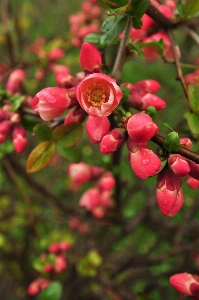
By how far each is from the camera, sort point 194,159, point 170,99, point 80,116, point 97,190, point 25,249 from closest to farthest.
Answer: point 194,159, point 80,116, point 97,190, point 25,249, point 170,99

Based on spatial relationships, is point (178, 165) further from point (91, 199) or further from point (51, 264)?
point (91, 199)

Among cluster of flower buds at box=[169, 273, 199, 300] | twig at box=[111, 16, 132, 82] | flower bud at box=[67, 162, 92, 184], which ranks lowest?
flower bud at box=[67, 162, 92, 184]

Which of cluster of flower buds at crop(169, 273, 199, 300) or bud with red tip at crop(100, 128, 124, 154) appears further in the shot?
cluster of flower buds at crop(169, 273, 199, 300)

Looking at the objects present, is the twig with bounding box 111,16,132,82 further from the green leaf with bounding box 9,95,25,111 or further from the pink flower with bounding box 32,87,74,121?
the green leaf with bounding box 9,95,25,111

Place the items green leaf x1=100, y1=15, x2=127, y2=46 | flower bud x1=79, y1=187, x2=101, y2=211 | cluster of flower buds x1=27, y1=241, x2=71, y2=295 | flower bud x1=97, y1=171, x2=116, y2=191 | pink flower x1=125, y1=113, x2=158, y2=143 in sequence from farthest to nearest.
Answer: flower bud x1=79, y1=187, x2=101, y2=211 < flower bud x1=97, y1=171, x2=116, y2=191 < cluster of flower buds x1=27, y1=241, x2=71, y2=295 < green leaf x1=100, y1=15, x2=127, y2=46 < pink flower x1=125, y1=113, x2=158, y2=143

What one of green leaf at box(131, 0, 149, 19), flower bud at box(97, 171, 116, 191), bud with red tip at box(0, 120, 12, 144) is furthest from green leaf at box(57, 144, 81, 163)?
flower bud at box(97, 171, 116, 191)

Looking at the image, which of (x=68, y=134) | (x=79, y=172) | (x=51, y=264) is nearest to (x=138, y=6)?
(x=68, y=134)

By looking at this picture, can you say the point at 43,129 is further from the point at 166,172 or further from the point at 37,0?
the point at 37,0

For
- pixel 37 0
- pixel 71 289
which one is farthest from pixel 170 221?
pixel 37 0
